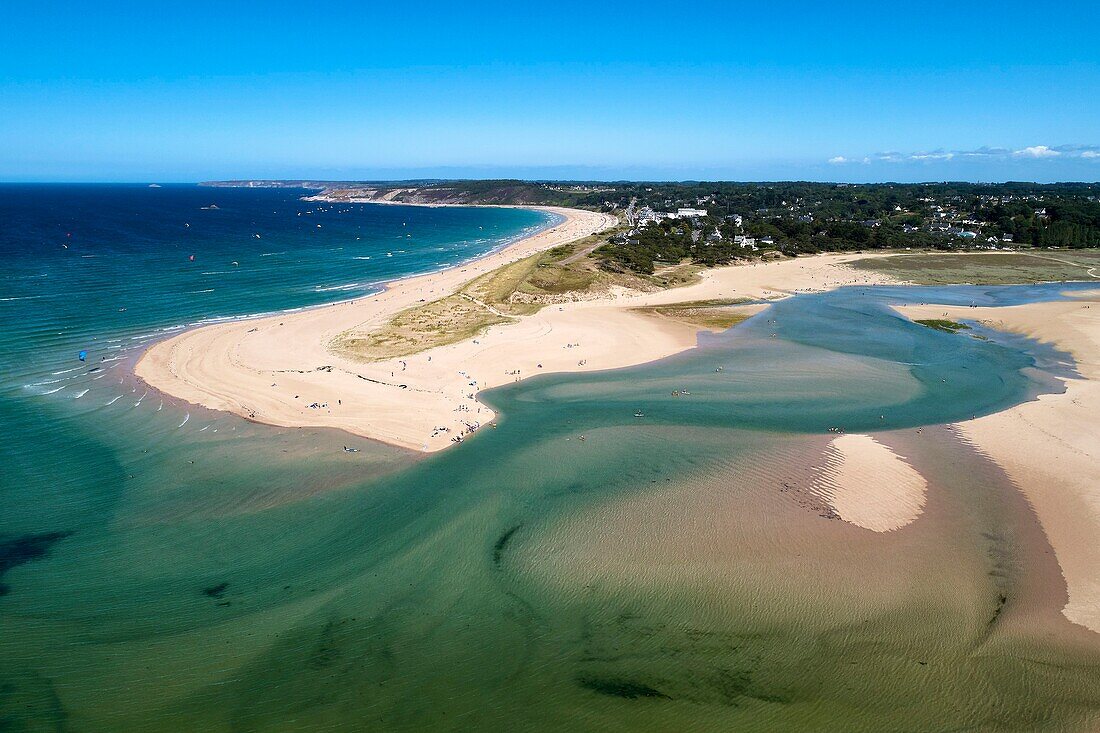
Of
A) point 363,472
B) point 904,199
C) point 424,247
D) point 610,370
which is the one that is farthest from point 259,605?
point 904,199

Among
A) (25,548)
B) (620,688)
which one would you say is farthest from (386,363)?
(620,688)

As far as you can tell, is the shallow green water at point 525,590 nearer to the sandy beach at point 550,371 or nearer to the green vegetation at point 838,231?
the sandy beach at point 550,371

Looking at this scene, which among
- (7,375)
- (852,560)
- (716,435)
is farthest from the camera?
(7,375)

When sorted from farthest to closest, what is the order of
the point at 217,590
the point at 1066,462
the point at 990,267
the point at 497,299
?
the point at 990,267, the point at 497,299, the point at 1066,462, the point at 217,590

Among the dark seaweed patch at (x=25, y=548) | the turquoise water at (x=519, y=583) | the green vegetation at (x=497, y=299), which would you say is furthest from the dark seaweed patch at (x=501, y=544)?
the green vegetation at (x=497, y=299)

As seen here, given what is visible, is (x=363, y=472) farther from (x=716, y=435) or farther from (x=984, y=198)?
(x=984, y=198)

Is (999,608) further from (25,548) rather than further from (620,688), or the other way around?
(25,548)

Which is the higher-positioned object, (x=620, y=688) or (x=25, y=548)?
(x=25, y=548)
